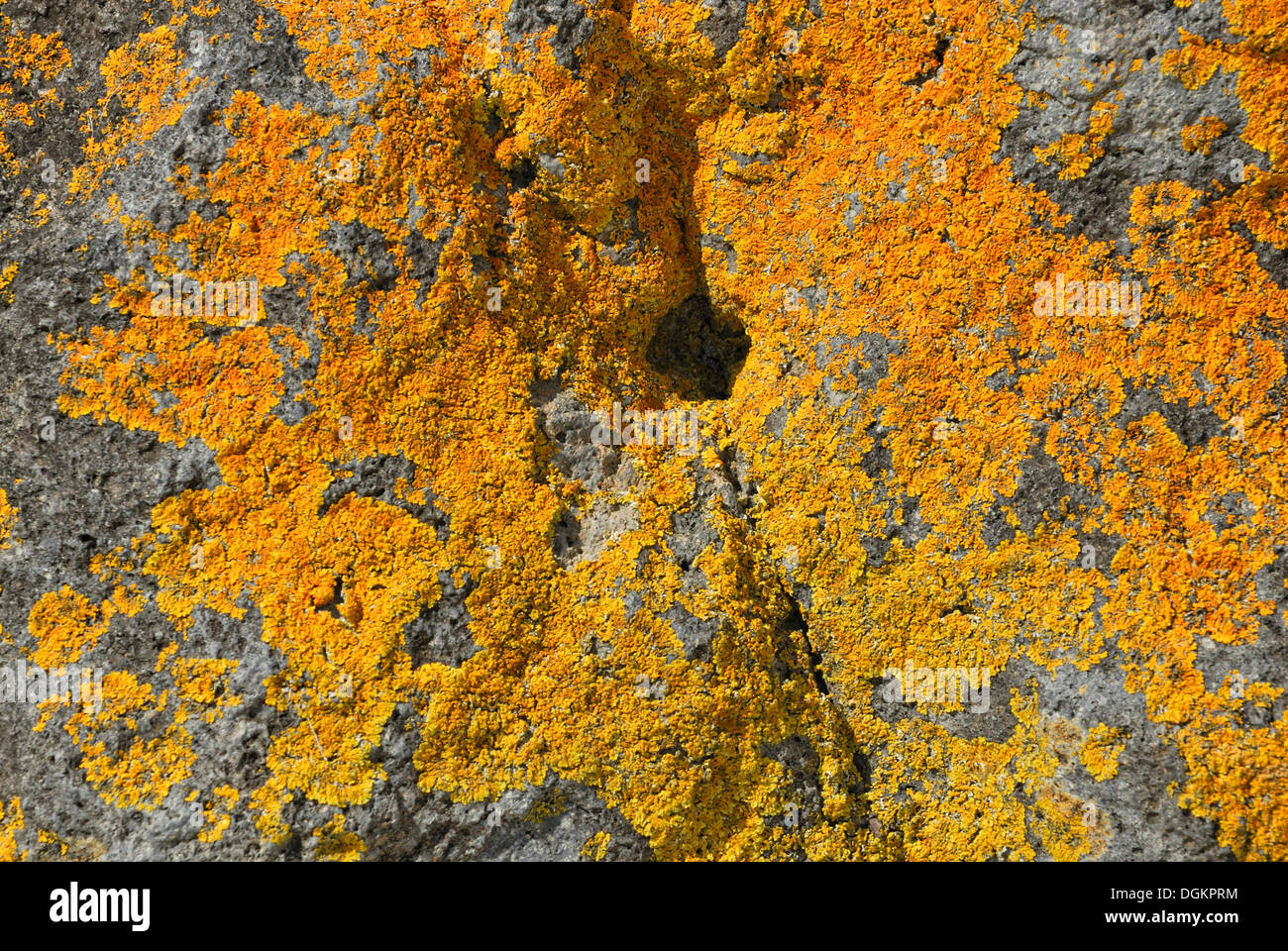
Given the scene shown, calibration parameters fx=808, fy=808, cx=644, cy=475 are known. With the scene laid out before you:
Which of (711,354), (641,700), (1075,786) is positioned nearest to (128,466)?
(641,700)

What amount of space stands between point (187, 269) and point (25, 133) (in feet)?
2.86

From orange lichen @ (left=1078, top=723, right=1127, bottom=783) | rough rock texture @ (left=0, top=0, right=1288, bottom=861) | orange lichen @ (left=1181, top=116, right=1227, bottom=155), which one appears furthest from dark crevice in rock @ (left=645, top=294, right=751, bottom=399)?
orange lichen @ (left=1078, top=723, right=1127, bottom=783)

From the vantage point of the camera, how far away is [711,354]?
3.40m

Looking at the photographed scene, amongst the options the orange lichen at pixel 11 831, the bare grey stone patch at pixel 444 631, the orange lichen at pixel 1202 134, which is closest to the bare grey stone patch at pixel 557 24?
the bare grey stone patch at pixel 444 631

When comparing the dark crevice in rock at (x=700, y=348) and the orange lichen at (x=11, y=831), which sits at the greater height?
the dark crevice in rock at (x=700, y=348)

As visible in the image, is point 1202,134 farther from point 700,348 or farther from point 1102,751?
point 1102,751

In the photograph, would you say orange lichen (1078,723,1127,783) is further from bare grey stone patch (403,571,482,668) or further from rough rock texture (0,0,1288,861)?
bare grey stone patch (403,571,482,668)

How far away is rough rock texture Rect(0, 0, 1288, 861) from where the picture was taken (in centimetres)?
266

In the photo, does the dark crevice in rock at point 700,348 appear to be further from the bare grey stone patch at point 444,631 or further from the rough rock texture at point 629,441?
the bare grey stone patch at point 444,631

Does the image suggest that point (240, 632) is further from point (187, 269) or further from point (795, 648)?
point (795, 648)

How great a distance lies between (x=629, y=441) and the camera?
3.14m

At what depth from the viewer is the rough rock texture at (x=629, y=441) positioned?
266 centimetres

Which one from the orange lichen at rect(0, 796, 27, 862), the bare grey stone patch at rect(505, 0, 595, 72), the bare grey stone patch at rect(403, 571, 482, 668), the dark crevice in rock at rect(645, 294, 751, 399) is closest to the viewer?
the orange lichen at rect(0, 796, 27, 862)

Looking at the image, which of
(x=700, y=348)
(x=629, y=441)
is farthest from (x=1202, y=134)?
(x=629, y=441)
